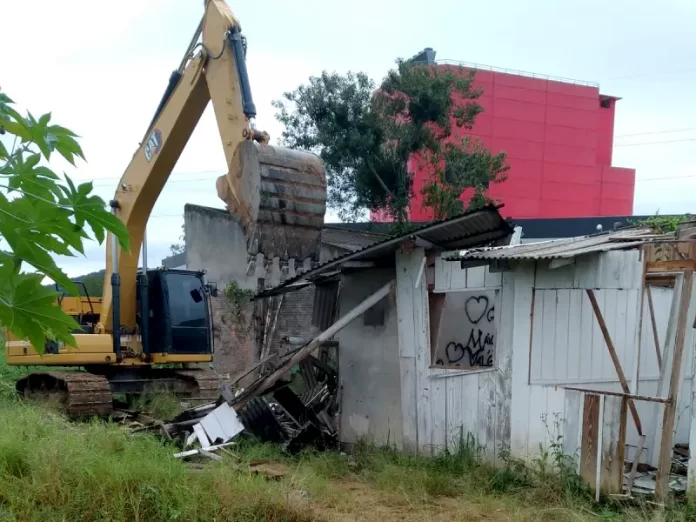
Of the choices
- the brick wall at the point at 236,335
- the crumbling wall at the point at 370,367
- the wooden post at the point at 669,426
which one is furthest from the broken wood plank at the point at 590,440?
the brick wall at the point at 236,335

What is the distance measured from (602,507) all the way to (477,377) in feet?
6.74

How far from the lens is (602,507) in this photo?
6742 mm

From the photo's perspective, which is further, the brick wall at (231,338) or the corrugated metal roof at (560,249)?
the brick wall at (231,338)

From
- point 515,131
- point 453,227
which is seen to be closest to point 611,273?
point 453,227

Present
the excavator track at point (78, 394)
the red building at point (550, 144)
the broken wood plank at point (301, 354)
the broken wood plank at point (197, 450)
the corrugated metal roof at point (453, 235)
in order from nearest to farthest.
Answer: the corrugated metal roof at point (453, 235)
the broken wood plank at point (197, 450)
the broken wood plank at point (301, 354)
the excavator track at point (78, 394)
the red building at point (550, 144)

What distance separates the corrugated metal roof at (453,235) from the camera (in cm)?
809

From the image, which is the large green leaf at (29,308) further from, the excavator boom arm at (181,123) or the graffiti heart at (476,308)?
the graffiti heart at (476,308)

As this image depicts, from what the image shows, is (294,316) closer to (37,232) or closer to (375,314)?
(375,314)

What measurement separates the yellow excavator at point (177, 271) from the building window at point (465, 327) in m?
2.90

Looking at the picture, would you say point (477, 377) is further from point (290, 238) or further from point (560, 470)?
point (290, 238)

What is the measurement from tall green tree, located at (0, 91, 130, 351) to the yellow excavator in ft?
17.1

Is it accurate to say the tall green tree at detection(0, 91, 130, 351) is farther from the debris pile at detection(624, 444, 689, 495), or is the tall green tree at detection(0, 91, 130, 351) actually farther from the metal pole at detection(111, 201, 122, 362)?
the metal pole at detection(111, 201, 122, 362)

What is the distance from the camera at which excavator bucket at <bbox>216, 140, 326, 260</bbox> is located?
7.36 m

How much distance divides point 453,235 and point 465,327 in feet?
5.84
